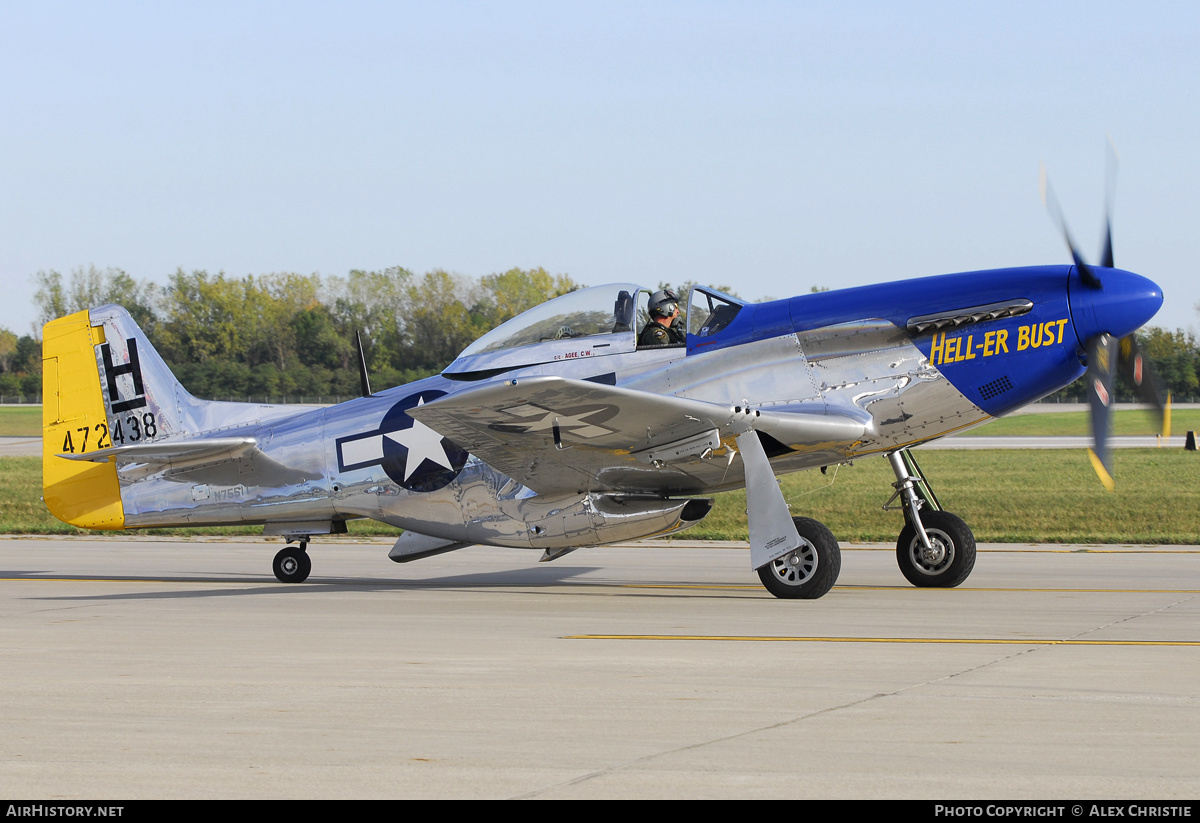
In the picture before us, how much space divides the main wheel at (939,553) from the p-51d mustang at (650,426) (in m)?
0.02

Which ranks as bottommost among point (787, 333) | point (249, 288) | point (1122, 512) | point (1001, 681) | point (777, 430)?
point (1122, 512)

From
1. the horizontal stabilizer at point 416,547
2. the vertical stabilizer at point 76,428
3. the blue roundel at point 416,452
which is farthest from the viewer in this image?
the vertical stabilizer at point 76,428

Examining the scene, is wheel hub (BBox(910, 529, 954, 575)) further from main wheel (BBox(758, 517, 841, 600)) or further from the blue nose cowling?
the blue nose cowling

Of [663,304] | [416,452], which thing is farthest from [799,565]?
[416,452]

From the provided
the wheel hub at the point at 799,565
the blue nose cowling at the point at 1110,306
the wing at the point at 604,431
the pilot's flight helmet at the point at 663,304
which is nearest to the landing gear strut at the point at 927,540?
the wing at the point at 604,431

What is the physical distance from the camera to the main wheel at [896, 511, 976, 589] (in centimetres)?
1097

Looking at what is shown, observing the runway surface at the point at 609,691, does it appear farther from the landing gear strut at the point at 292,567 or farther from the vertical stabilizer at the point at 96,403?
the vertical stabilizer at the point at 96,403

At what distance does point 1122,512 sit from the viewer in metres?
19.7

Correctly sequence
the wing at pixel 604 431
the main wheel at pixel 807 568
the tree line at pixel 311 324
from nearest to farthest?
the wing at pixel 604 431 → the main wheel at pixel 807 568 → the tree line at pixel 311 324

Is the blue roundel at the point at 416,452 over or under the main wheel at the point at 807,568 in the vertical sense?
over

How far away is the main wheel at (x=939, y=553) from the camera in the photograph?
36.0 feet

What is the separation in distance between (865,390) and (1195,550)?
294 inches
